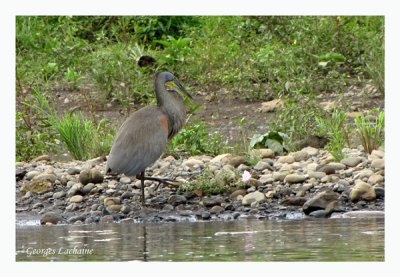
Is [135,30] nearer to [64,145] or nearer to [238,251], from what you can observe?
[64,145]

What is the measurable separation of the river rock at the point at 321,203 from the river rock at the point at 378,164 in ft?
3.26

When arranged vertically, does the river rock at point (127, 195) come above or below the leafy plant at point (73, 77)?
below

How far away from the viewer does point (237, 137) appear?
1202cm

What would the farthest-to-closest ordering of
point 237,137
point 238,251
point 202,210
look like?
point 237,137 → point 202,210 → point 238,251

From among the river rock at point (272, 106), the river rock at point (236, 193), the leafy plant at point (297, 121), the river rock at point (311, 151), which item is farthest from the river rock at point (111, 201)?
the river rock at point (272, 106)

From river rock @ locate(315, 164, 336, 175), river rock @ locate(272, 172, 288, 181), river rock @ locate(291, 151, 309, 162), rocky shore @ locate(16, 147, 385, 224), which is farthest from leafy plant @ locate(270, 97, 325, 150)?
river rock @ locate(272, 172, 288, 181)

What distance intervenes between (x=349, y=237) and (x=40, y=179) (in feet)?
11.5

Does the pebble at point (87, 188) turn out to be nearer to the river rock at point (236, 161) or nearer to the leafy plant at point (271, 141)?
the river rock at point (236, 161)

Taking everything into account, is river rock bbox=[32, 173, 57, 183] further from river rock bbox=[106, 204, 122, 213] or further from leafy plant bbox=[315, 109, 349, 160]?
leafy plant bbox=[315, 109, 349, 160]

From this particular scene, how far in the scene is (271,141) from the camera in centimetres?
1081

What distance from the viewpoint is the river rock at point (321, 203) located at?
874 centimetres

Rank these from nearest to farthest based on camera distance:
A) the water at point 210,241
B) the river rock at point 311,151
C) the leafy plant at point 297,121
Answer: the water at point 210,241 < the river rock at point 311,151 < the leafy plant at point 297,121

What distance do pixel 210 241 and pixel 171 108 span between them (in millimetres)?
2305

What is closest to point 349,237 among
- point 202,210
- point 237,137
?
point 202,210
